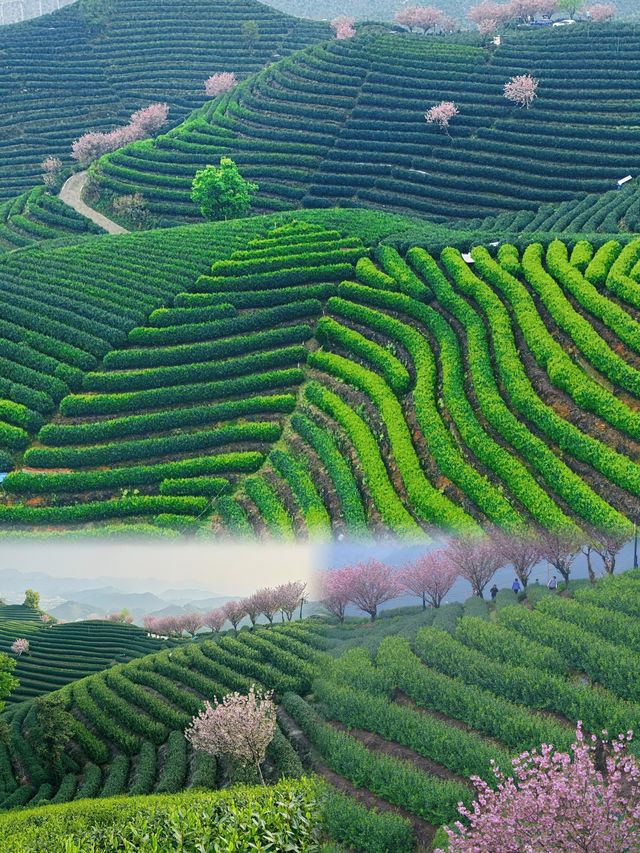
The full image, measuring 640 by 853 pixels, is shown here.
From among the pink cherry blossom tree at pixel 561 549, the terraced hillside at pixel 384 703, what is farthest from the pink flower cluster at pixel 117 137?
the pink cherry blossom tree at pixel 561 549

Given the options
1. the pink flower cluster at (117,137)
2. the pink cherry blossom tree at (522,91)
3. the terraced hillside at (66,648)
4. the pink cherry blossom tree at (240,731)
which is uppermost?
the pink flower cluster at (117,137)

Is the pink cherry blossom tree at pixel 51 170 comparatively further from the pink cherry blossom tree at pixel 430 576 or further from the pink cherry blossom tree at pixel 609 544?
the pink cherry blossom tree at pixel 609 544

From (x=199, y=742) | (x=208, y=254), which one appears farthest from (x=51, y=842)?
(x=208, y=254)

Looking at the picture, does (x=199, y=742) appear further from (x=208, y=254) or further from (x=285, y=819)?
(x=208, y=254)

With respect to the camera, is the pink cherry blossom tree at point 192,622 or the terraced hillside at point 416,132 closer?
the pink cherry blossom tree at point 192,622

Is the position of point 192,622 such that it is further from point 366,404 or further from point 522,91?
point 522,91

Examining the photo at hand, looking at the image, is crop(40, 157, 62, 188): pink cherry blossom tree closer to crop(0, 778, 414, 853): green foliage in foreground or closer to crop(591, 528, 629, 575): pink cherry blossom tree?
crop(591, 528, 629, 575): pink cherry blossom tree
